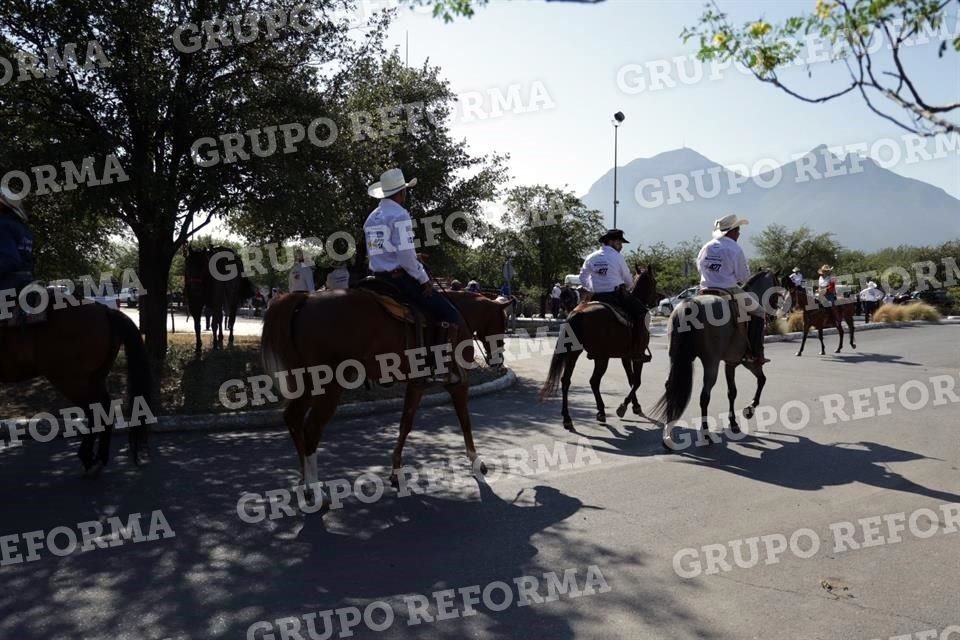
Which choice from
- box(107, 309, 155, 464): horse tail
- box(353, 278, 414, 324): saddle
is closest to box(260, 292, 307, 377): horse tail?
box(353, 278, 414, 324): saddle

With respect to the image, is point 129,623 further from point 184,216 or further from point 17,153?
point 184,216

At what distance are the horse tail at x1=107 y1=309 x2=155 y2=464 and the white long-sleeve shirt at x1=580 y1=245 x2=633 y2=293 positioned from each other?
18.2 ft

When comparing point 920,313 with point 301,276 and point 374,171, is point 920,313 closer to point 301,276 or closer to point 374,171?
point 374,171

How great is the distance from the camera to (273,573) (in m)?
4.99

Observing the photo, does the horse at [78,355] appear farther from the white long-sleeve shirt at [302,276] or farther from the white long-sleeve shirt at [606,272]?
the white long-sleeve shirt at [302,276]

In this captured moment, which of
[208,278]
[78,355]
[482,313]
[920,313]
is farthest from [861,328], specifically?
[78,355]

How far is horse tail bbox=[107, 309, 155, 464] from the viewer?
7848 millimetres

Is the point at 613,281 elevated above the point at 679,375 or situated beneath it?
elevated above

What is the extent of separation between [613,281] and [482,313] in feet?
8.07

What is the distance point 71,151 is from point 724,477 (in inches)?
411

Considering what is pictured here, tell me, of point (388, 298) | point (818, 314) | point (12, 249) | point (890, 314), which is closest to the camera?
point (388, 298)

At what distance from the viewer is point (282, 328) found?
6.61 meters

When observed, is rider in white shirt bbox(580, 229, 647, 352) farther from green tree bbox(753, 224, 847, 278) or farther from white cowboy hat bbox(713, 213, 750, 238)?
green tree bbox(753, 224, 847, 278)

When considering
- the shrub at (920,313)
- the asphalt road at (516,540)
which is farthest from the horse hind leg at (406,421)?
the shrub at (920,313)
